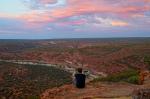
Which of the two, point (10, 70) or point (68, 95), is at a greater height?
point (68, 95)

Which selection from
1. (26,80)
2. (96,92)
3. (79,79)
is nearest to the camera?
(96,92)

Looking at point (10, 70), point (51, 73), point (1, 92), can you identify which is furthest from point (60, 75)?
point (1, 92)

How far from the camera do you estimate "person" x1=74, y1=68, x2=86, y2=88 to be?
44.7 feet

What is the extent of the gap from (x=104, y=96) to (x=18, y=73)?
38.4 metres

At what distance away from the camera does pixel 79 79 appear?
13.7m

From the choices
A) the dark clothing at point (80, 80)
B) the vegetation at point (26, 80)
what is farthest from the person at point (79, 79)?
Answer: the vegetation at point (26, 80)

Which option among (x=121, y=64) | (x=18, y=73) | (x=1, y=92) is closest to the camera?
(x=1, y=92)

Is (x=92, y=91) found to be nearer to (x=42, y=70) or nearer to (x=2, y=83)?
(x=2, y=83)

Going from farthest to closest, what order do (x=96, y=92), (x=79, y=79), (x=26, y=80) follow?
1. (x=26, y=80)
2. (x=79, y=79)
3. (x=96, y=92)

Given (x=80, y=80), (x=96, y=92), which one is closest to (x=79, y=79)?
(x=80, y=80)

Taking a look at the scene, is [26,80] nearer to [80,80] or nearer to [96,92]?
[80,80]

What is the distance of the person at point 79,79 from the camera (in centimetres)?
1363

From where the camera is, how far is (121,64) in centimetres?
5372

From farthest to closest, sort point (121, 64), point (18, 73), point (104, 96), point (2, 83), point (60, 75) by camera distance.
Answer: point (121, 64) < point (18, 73) < point (60, 75) < point (2, 83) < point (104, 96)
